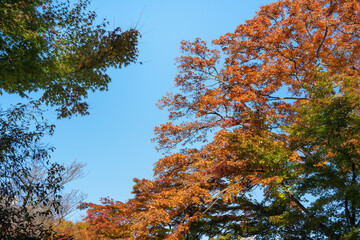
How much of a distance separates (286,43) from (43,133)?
10.7 m

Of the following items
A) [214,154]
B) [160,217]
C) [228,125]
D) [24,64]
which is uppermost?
[228,125]

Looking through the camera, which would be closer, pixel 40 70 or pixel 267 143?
pixel 40 70

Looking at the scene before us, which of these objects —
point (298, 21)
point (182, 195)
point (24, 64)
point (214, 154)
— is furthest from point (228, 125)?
point (24, 64)

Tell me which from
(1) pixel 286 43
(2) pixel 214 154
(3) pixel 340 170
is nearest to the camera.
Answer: (3) pixel 340 170

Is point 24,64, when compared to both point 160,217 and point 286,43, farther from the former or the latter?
point 286,43

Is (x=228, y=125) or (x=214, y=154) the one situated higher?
(x=228, y=125)

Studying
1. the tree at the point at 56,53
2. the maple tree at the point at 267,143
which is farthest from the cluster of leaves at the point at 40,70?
the maple tree at the point at 267,143

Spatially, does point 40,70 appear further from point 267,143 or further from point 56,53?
point 267,143

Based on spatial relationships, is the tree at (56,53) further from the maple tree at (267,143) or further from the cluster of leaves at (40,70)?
the maple tree at (267,143)

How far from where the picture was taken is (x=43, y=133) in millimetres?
5906

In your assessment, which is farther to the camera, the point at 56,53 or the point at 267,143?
the point at 267,143

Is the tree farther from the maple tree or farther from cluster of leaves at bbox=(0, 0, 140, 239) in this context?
the maple tree

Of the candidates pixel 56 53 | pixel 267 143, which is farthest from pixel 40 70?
pixel 267 143

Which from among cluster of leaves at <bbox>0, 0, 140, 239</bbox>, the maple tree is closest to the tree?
cluster of leaves at <bbox>0, 0, 140, 239</bbox>
